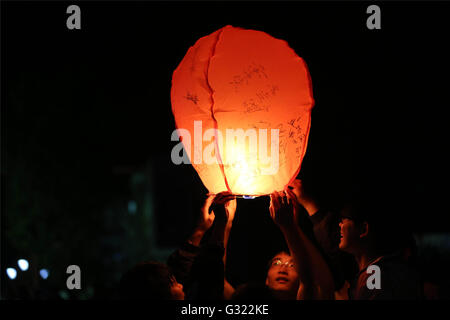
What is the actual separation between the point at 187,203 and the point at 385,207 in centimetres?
1477

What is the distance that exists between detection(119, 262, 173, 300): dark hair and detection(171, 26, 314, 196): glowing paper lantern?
57 centimetres

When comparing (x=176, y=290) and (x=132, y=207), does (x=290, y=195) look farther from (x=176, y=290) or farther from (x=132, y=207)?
(x=132, y=207)

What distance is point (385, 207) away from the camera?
2.69 metres

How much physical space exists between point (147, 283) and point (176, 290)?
0.19 m

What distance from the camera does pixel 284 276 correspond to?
117 inches

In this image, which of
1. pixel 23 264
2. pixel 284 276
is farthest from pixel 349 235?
pixel 23 264

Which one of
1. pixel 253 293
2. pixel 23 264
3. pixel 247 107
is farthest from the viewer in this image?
pixel 23 264

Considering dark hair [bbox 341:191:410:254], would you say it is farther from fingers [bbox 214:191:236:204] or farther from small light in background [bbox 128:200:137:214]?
small light in background [bbox 128:200:137:214]

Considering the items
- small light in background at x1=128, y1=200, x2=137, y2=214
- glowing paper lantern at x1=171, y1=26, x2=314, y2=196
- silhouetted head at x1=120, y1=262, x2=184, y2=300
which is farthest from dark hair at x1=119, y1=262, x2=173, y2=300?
small light in background at x1=128, y1=200, x2=137, y2=214

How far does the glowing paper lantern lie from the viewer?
2541 millimetres

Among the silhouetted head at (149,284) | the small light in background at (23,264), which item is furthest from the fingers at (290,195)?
the small light in background at (23,264)
